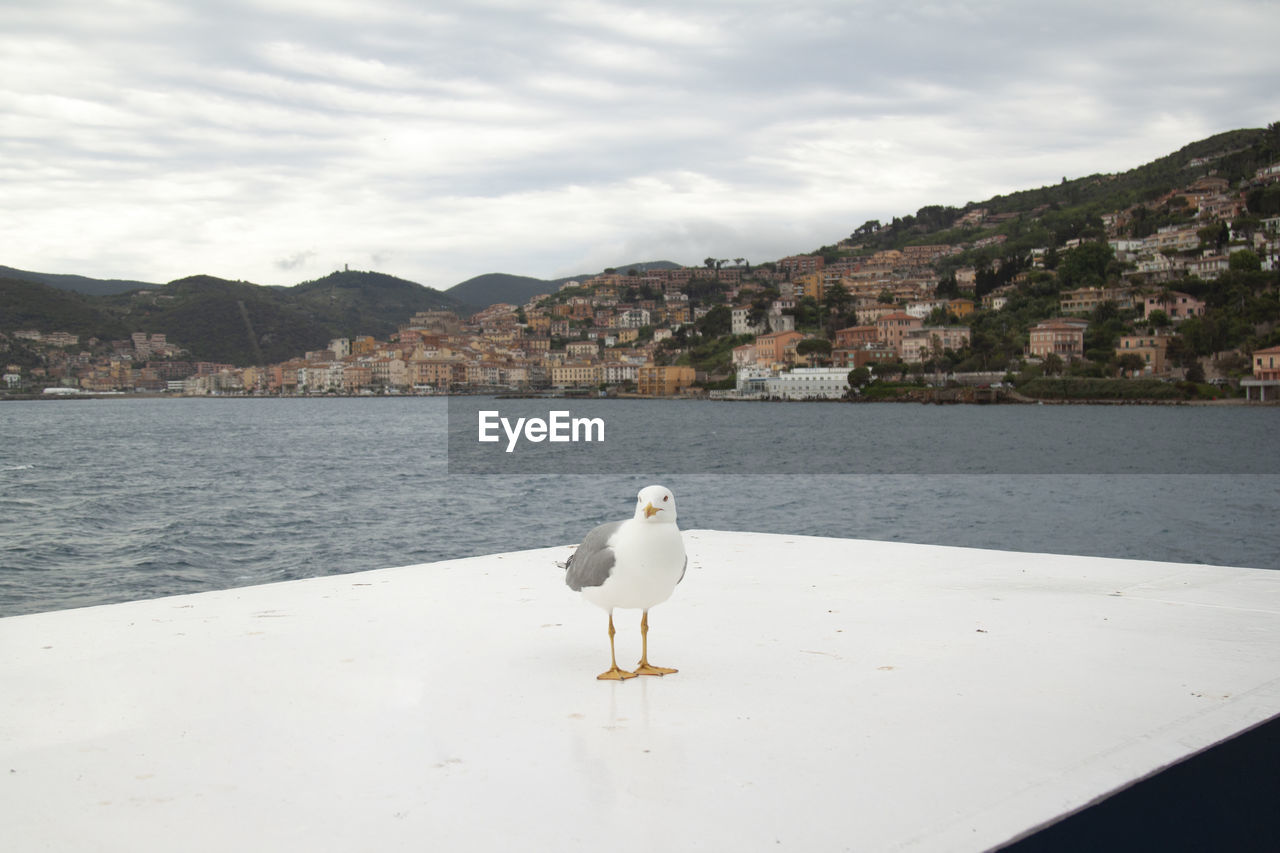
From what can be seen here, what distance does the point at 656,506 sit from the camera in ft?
8.77

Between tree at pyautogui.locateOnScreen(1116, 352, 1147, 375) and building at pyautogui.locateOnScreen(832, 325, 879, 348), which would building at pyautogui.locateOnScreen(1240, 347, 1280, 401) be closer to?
tree at pyautogui.locateOnScreen(1116, 352, 1147, 375)

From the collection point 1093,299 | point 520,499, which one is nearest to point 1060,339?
point 1093,299

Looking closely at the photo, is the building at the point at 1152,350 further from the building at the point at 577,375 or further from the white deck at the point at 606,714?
the white deck at the point at 606,714

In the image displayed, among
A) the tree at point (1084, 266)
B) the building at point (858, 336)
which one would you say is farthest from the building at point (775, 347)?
the tree at point (1084, 266)

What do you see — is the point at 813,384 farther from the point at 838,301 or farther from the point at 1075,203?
the point at 1075,203

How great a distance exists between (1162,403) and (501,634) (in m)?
86.1

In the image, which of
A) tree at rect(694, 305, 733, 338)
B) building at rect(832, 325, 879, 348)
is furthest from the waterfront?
tree at rect(694, 305, 733, 338)

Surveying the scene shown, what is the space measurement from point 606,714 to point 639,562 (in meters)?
0.42

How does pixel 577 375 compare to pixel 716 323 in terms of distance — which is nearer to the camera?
pixel 577 375

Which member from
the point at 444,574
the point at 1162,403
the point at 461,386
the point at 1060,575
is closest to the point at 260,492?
the point at 444,574

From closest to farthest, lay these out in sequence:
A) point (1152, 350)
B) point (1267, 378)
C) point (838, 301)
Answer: point (1267, 378) → point (1152, 350) → point (838, 301)

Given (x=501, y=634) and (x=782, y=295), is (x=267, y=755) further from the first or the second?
(x=782, y=295)

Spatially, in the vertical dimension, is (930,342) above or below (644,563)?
above

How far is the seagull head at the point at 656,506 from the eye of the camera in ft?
8.74
